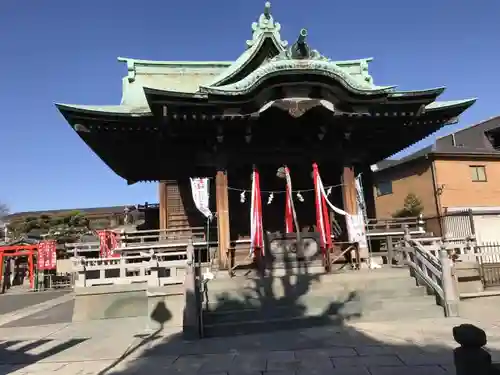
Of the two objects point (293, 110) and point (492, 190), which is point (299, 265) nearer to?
point (293, 110)

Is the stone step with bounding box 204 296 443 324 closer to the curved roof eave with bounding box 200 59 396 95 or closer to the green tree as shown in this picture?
the curved roof eave with bounding box 200 59 396 95

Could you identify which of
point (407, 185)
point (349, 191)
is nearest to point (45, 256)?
point (349, 191)

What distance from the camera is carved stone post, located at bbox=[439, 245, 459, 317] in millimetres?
9406

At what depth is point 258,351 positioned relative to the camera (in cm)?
726

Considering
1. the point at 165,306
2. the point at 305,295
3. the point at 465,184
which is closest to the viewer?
the point at 305,295

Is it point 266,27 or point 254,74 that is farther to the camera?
point 266,27

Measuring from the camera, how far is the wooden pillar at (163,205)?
1566 centimetres

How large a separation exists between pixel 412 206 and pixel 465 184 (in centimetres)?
395

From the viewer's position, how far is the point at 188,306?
8.77 metres

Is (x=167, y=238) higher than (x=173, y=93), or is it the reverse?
(x=173, y=93)

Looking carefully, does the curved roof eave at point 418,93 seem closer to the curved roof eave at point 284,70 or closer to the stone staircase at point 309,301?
the curved roof eave at point 284,70

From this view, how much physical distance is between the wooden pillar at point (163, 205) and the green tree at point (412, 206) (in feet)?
66.0

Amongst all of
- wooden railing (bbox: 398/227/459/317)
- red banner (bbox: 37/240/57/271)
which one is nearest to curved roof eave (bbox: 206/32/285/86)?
wooden railing (bbox: 398/227/459/317)

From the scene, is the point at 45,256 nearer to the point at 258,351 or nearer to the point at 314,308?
the point at 314,308
